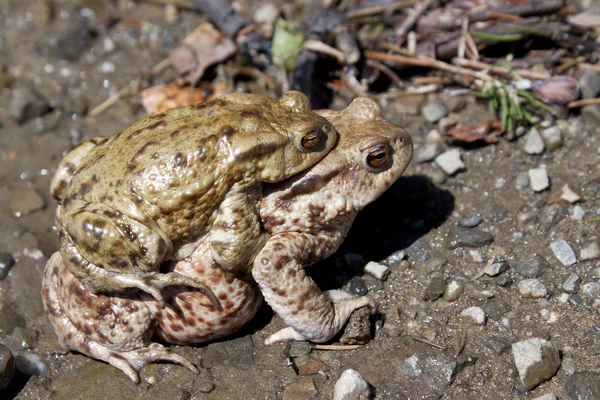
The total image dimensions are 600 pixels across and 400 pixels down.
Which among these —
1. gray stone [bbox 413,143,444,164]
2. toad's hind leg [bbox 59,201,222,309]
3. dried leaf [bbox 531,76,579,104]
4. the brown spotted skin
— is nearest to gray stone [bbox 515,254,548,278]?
gray stone [bbox 413,143,444,164]

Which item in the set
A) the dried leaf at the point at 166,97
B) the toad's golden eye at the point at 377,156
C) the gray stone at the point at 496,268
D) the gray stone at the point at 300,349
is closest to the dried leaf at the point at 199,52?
the dried leaf at the point at 166,97

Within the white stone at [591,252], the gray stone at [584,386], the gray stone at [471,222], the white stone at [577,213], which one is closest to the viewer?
the gray stone at [584,386]

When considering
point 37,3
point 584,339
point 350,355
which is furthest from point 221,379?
point 37,3

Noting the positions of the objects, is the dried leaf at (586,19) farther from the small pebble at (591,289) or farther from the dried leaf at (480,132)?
the small pebble at (591,289)

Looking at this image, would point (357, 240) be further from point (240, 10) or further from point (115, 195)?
point (240, 10)

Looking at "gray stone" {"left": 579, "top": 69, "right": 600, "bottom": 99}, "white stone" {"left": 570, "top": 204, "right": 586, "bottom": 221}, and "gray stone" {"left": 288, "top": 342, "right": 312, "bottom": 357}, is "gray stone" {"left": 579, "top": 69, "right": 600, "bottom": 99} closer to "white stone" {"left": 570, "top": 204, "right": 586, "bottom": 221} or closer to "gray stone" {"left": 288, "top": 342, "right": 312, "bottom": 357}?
"white stone" {"left": 570, "top": 204, "right": 586, "bottom": 221}

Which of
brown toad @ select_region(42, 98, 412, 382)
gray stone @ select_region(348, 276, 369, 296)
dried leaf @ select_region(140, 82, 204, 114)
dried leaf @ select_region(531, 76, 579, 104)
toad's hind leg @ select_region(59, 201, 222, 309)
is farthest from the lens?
dried leaf @ select_region(140, 82, 204, 114)

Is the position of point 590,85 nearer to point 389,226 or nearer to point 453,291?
point 389,226
